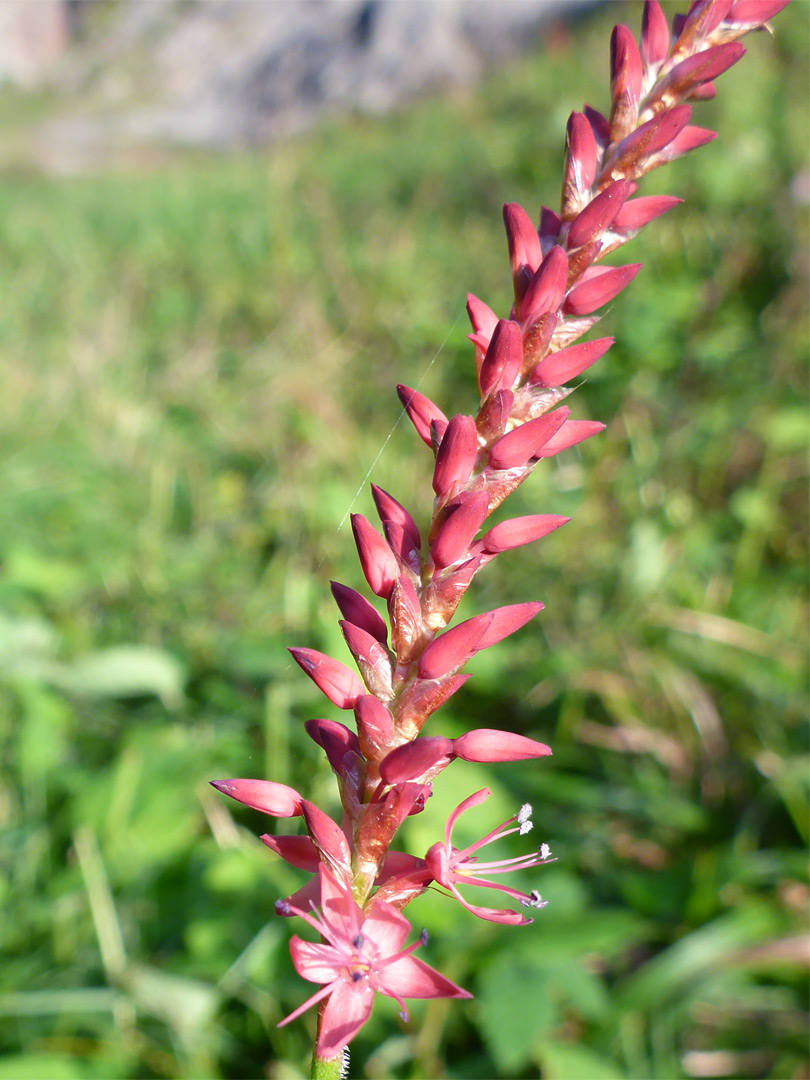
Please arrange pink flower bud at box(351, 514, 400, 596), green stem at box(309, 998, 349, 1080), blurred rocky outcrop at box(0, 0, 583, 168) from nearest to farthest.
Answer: green stem at box(309, 998, 349, 1080), pink flower bud at box(351, 514, 400, 596), blurred rocky outcrop at box(0, 0, 583, 168)

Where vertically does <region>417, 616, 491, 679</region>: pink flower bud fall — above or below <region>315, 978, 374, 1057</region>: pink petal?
above

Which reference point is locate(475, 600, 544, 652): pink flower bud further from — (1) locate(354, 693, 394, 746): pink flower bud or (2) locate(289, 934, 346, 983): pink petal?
(2) locate(289, 934, 346, 983): pink petal

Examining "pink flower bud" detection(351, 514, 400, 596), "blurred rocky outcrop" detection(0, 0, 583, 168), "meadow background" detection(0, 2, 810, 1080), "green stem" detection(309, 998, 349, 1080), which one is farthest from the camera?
"blurred rocky outcrop" detection(0, 0, 583, 168)

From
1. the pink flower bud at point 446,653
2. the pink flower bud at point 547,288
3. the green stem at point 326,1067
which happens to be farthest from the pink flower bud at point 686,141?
the green stem at point 326,1067

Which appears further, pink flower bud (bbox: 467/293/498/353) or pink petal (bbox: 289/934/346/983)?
pink flower bud (bbox: 467/293/498/353)

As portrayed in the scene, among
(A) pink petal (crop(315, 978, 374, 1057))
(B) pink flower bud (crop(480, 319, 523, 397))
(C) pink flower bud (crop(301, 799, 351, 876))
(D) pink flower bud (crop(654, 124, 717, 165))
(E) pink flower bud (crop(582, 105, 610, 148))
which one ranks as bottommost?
(A) pink petal (crop(315, 978, 374, 1057))

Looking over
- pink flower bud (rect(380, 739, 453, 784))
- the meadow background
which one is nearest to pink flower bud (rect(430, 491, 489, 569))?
pink flower bud (rect(380, 739, 453, 784))
